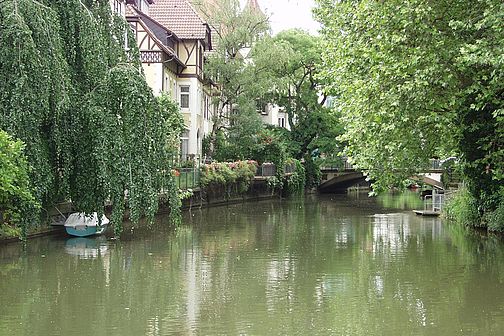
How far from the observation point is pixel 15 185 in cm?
1877

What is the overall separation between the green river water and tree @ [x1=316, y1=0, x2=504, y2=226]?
2.88m

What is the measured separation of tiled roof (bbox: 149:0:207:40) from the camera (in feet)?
150

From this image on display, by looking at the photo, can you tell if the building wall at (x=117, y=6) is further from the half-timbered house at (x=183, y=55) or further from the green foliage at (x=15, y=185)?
the green foliage at (x=15, y=185)

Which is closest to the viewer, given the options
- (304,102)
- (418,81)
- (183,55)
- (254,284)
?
(254,284)

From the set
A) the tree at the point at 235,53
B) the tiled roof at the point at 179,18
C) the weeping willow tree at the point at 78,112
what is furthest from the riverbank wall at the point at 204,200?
the tiled roof at the point at 179,18

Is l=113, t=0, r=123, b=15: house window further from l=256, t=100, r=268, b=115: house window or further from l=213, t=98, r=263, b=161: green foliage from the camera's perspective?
l=256, t=100, r=268, b=115: house window

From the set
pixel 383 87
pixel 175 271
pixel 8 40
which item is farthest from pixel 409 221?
pixel 8 40

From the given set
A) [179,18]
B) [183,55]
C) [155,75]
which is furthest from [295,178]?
[155,75]

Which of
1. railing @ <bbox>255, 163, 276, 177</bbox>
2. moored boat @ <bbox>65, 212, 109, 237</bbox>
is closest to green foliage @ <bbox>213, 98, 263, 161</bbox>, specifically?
railing @ <bbox>255, 163, 276, 177</bbox>

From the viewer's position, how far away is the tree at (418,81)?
1933 cm

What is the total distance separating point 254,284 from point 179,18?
33.0 meters

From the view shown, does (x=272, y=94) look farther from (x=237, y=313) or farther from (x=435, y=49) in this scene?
(x=237, y=313)

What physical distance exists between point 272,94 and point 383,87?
3628 centimetres

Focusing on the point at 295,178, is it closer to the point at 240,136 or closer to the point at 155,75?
the point at 240,136
